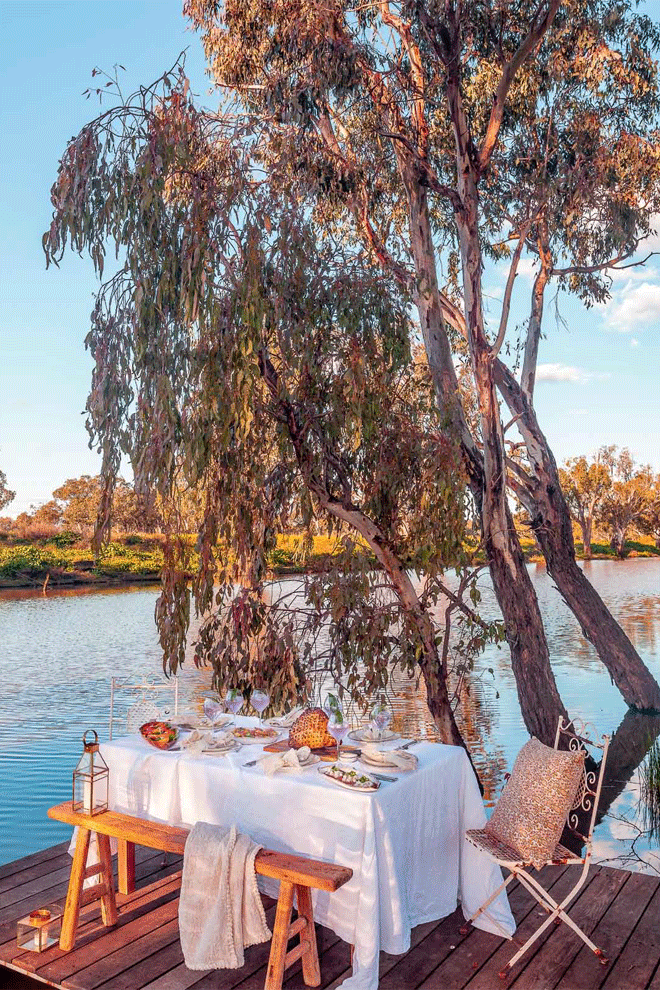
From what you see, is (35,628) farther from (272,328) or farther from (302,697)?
(272,328)

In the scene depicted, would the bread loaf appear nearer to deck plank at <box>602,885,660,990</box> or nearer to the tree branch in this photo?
deck plank at <box>602,885,660,990</box>

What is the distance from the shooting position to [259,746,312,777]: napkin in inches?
125

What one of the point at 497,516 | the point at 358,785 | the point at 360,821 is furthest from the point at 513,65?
the point at 360,821

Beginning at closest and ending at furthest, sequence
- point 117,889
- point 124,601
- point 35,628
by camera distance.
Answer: point 117,889 → point 35,628 → point 124,601

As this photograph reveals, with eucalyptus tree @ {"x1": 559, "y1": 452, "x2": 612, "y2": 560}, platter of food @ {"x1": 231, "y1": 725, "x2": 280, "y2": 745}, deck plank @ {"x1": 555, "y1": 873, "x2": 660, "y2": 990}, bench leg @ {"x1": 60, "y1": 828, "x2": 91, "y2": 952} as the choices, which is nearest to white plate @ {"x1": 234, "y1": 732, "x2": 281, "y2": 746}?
platter of food @ {"x1": 231, "y1": 725, "x2": 280, "y2": 745}

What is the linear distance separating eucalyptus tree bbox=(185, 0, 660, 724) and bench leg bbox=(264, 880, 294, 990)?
11.0 feet

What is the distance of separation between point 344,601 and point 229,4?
5.49 meters

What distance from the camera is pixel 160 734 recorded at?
11.6 feet

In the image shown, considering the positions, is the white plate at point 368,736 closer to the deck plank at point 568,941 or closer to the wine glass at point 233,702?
the wine glass at point 233,702

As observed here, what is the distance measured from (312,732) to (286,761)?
0.22 m

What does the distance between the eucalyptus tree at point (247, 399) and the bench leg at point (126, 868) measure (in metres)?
1.57

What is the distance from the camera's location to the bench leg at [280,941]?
274cm

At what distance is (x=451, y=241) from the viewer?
9359 mm

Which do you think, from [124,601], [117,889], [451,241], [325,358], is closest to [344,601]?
[325,358]
